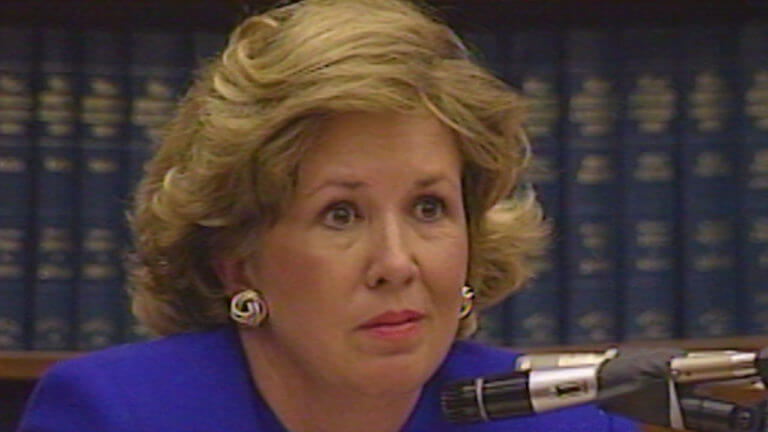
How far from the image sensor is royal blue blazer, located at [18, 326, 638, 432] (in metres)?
1.06

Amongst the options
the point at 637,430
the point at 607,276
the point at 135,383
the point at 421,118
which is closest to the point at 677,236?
the point at 607,276

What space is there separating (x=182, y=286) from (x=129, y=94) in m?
0.28

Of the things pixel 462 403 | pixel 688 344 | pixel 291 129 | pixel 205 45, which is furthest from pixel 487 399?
pixel 205 45

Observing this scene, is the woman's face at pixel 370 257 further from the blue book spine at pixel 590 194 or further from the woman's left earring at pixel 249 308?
the blue book spine at pixel 590 194

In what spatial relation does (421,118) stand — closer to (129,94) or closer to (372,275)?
(372,275)

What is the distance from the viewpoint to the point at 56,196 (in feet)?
4.62

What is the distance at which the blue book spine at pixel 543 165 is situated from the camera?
56.1 inches

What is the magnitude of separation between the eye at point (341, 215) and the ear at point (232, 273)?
0.38 feet

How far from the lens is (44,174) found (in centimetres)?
140

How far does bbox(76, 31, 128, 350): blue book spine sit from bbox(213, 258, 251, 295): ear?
29 cm

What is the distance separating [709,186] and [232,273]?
0.53 m

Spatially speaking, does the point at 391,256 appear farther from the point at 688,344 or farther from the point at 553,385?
the point at 688,344

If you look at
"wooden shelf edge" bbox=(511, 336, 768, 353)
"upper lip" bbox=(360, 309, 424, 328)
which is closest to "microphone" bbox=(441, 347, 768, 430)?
"upper lip" bbox=(360, 309, 424, 328)

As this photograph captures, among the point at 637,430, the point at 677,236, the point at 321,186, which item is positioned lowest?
the point at 637,430
